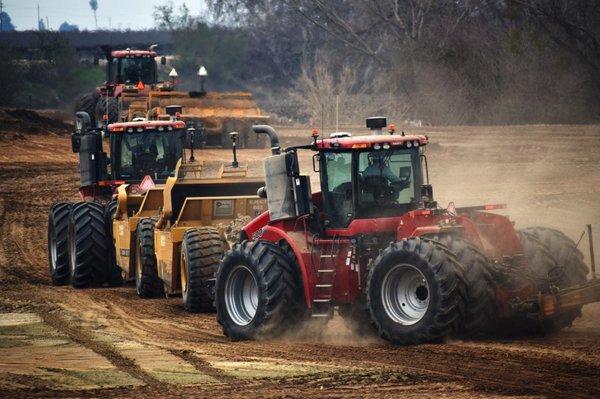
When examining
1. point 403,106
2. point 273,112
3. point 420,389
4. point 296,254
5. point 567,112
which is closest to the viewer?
point 420,389

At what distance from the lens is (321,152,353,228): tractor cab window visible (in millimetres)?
12977

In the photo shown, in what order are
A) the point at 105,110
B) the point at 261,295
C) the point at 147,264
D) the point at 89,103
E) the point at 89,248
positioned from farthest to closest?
the point at 89,103 → the point at 105,110 → the point at 89,248 → the point at 147,264 → the point at 261,295

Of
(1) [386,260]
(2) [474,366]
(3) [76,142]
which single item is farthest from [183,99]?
(2) [474,366]

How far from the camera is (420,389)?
9.99m

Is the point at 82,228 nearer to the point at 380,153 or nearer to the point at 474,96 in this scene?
the point at 380,153

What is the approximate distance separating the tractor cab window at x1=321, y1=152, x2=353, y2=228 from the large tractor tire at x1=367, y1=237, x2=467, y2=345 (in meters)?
1.05

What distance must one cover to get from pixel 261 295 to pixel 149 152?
322 inches

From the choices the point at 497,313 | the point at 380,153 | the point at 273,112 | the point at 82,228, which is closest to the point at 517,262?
the point at 497,313

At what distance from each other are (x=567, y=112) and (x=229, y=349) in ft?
91.6

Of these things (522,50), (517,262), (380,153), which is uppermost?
(522,50)

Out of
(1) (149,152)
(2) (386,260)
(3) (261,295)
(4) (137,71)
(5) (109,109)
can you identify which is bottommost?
(3) (261,295)

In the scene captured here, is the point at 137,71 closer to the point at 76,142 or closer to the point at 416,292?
the point at 76,142

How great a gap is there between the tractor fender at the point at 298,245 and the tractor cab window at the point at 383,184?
29.5 inches

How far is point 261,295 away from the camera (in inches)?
515
